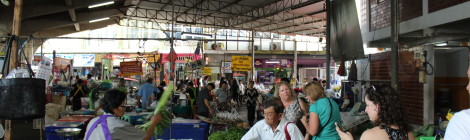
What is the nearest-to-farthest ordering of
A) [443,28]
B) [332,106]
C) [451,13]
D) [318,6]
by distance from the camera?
[332,106] → [451,13] → [443,28] → [318,6]

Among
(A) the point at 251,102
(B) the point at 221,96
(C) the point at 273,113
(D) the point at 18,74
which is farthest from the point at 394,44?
(D) the point at 18,74

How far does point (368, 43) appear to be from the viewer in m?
12.7

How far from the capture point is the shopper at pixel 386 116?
246cm

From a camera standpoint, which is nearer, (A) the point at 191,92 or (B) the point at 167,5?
(A) the point at 191,92

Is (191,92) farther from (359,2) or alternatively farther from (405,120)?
(405,120)

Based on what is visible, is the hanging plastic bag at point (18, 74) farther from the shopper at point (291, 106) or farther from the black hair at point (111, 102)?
the shopper at point (291, 106)

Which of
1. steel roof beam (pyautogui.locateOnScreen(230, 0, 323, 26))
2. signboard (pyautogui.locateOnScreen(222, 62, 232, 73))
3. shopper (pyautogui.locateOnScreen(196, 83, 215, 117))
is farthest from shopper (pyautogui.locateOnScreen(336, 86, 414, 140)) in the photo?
steel roof beam (pyautogui.locateOnScreen(230, 0, 323, 26))

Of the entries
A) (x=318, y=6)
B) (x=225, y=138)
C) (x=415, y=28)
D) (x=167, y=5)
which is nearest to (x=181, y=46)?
(x=167, y=5)

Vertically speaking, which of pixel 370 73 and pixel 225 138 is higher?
pixel 370 73

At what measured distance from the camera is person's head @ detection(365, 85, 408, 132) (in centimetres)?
253

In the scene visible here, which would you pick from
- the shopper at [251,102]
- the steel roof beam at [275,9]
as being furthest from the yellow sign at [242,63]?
the steel roof beam at [275,9]

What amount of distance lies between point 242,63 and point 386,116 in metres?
11.7

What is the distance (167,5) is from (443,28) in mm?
15706

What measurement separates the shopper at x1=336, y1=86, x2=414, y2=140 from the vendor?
197 centimetres
